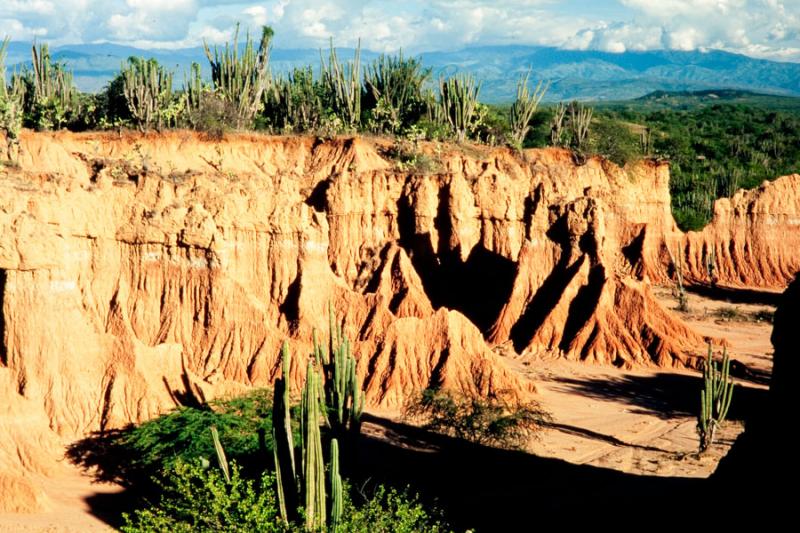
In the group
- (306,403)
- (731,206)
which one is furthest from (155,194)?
(731,206)

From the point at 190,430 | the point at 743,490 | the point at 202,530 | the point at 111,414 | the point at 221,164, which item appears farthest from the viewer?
the point at 221,164

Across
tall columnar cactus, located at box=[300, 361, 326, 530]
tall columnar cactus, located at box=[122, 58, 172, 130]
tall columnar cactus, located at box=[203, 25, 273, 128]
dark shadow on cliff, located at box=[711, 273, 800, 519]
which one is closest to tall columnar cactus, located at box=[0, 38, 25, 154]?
tall columnar cactus, located at box=[122, 58, 172, 130]

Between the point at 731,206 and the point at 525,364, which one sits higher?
the point at 731,206

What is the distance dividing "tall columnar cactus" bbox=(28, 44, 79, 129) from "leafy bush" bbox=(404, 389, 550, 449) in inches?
1051

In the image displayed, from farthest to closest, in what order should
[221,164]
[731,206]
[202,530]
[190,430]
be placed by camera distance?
[731,206] < [221,164] < [190,430] < [202,530]

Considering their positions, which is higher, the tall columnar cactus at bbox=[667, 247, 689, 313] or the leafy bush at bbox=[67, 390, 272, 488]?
the tall columnar cactus at bbox=[667, 247, 689, 313]

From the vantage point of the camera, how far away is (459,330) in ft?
102

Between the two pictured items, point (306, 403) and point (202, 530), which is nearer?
point (306, 403)

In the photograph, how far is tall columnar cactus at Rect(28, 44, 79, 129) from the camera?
4638cm

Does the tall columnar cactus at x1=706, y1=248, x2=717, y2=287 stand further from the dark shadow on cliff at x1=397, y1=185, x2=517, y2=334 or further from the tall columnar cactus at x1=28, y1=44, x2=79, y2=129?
the tall columnar cactus at x1=28, y1=44, x2=79, y2=129

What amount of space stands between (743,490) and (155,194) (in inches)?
838

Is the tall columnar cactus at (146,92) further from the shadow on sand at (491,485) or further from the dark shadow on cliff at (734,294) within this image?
the dark shadow on cliff at (734,294)

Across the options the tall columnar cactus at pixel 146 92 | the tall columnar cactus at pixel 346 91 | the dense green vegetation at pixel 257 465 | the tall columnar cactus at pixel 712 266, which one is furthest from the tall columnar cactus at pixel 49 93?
the tall columnar cactus at pixel 712 266

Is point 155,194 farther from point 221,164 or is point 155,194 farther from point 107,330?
point 221,164
